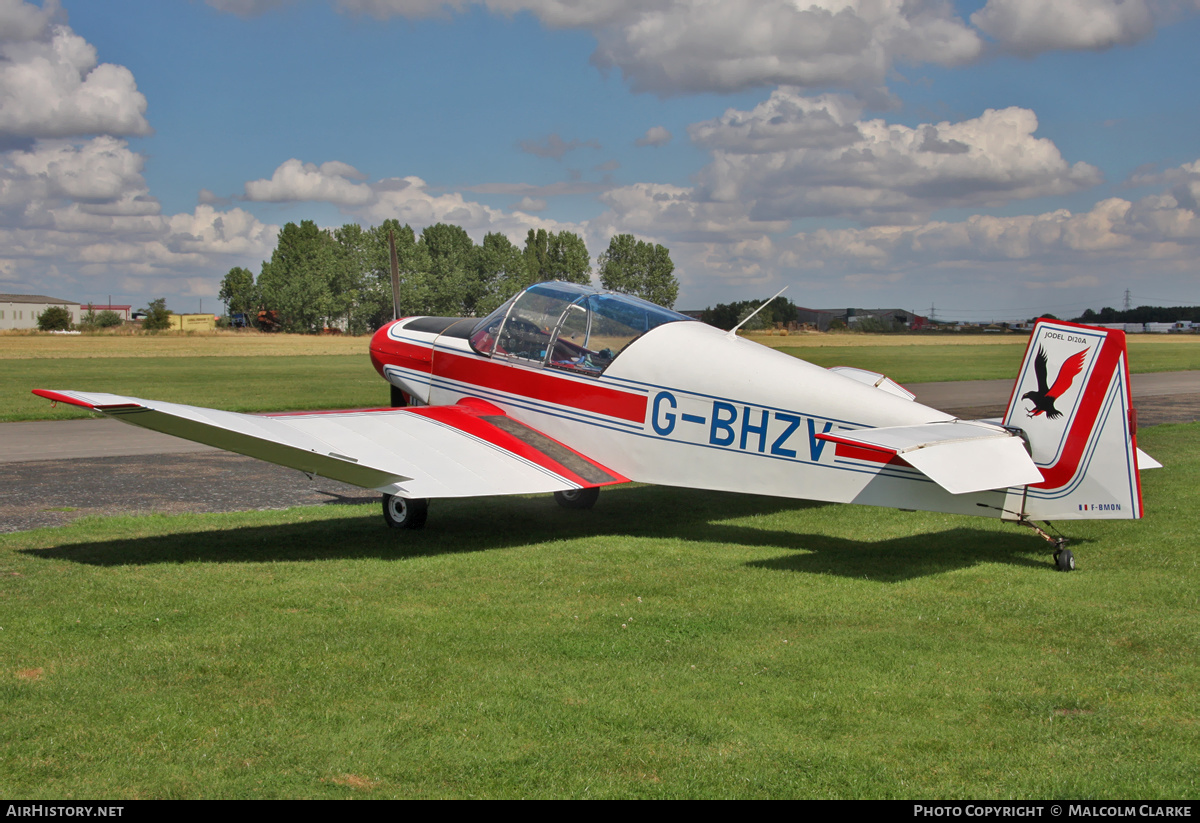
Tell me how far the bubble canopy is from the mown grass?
5.68 feet

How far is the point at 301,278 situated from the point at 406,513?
282 ft

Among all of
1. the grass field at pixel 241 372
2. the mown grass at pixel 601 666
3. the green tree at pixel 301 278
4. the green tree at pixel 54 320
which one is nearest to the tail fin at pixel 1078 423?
the mown grass at pixel 601 666

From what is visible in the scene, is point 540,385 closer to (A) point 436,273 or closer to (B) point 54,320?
(A) point 436,273

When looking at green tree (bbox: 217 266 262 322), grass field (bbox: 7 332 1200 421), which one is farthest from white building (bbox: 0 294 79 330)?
grass field (bbox: 7 332 1200 421)

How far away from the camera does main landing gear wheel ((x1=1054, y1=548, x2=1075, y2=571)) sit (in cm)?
662

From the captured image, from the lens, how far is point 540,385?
895 cm

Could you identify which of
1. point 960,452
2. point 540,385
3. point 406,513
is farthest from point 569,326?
point 960,452

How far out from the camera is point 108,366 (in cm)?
3906

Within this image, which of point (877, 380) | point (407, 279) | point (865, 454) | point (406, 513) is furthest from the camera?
point (407, 279)

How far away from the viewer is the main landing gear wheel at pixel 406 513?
8.71 metres

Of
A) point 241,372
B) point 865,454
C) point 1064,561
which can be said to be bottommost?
point 241,372

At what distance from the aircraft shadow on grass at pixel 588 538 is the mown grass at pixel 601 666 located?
0.06m

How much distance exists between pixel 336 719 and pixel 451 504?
6230 millimetres

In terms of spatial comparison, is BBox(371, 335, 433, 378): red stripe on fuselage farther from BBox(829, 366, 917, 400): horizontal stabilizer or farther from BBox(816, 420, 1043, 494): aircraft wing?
BBox(816, 420, 1043, 494): aircraft wing
